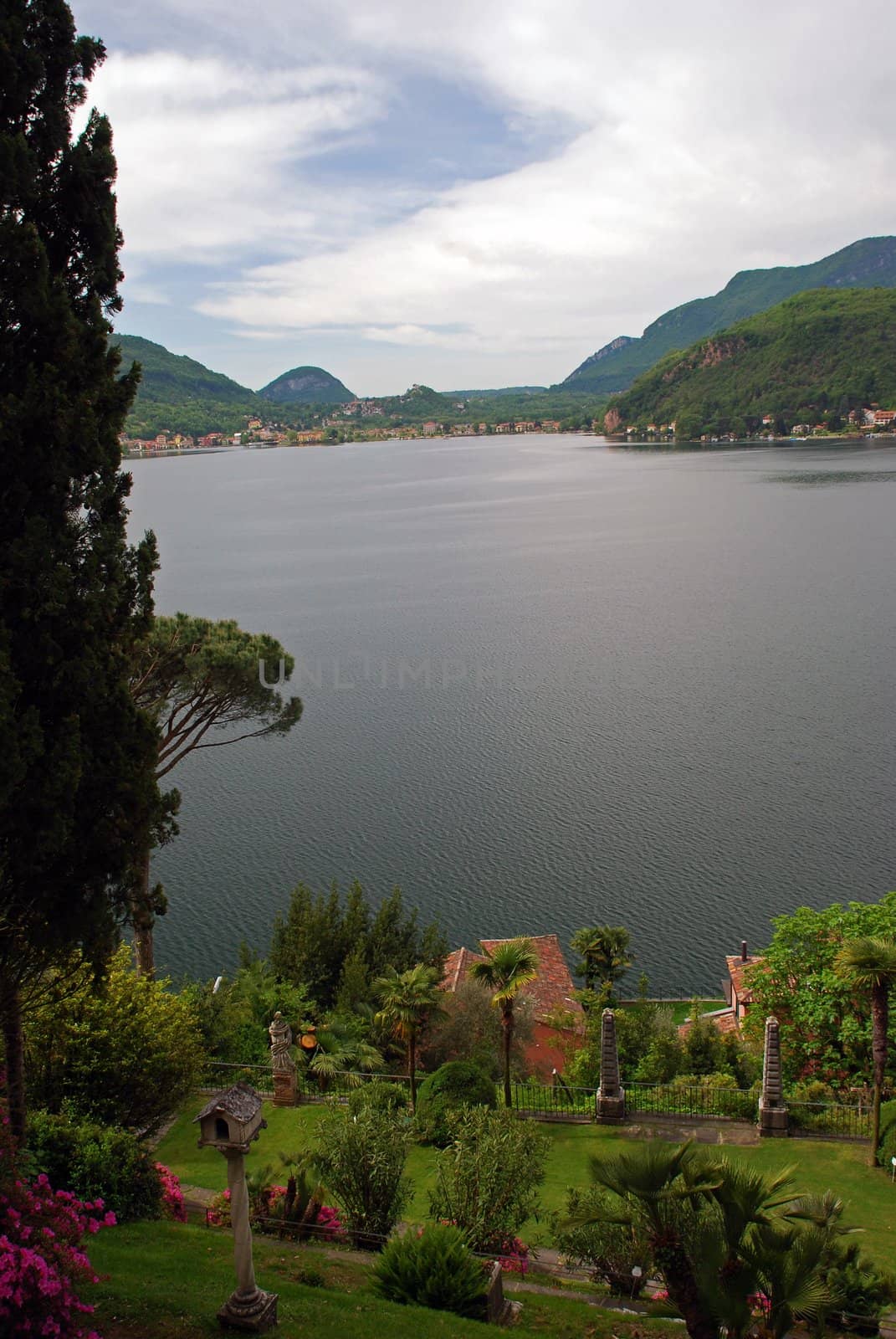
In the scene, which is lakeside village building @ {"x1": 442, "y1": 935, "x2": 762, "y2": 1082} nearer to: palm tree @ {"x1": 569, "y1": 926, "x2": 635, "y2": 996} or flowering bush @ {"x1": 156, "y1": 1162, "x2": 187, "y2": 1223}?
palm tree @ {"x1": 569, "y1": 926, "x2": 635, "y2": 996}

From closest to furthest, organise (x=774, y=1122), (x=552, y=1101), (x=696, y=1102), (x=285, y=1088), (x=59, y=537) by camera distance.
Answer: (x=59, y=537) < (x=774, y=1122) < (x=285, y=1088) < (x=696, y=1102) < (x=552, y=1101)

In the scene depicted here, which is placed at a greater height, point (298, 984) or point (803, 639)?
point (803, 639)

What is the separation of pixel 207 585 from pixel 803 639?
41.1 m

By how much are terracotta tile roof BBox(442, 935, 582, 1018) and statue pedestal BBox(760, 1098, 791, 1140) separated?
6.76 metres

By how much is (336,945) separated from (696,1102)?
28.8 ft

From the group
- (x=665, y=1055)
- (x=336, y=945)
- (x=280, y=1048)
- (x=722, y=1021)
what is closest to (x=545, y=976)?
(x=722, y=1021)

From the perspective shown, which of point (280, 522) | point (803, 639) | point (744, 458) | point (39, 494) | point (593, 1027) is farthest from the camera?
point (744, 458)

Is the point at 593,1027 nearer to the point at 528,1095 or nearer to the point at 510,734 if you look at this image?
the point at 528,1095

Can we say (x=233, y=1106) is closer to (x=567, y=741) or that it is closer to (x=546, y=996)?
(x=546, y=996)

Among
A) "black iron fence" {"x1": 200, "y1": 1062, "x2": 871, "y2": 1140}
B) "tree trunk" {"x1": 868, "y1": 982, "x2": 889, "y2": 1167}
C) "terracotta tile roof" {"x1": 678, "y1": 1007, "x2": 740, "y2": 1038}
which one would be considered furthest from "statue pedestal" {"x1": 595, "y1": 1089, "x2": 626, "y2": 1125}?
"terracotta tile roof" {"x1": 678, "y1": 1007, "x2": 740, "y2": 1038}

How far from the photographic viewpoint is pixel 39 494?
8.57m

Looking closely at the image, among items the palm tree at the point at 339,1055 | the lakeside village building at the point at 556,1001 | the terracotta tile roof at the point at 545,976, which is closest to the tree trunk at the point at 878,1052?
the lakeside village building at the point at 556,1001

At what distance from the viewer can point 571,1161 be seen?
12.4m

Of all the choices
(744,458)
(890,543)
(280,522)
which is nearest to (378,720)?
(890,543)
